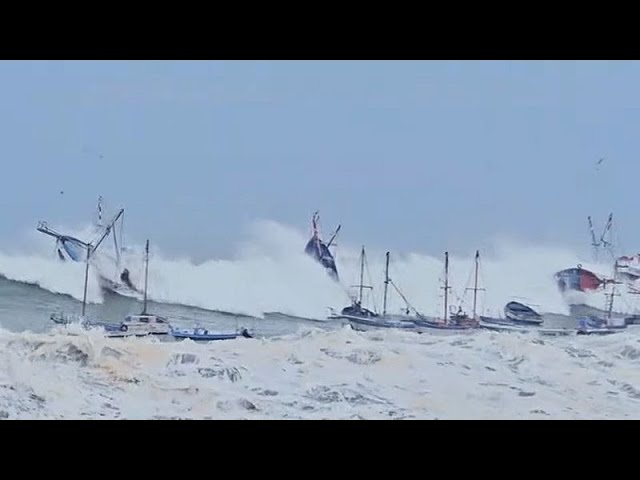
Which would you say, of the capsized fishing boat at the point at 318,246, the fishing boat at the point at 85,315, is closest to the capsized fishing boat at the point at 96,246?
the fishing boat at the point at 85,315

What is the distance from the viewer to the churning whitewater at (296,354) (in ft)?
11.2

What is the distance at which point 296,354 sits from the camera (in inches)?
135

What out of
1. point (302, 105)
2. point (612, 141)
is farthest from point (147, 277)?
point (612, 141)

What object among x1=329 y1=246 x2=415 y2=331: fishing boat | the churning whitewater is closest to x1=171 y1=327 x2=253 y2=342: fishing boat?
the churning whitewater

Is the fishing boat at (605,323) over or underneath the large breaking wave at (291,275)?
underneath

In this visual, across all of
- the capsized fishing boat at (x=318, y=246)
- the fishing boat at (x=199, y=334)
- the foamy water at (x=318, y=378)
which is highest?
the capsized fishing boat at (x=318, y=246)

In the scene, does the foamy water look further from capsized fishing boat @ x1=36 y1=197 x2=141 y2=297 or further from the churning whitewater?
capsized fishing boat @ x1=36 y1=197 x2=141 y2=297

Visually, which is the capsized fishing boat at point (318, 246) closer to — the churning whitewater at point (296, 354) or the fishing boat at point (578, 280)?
the churning whitewater at point (296, 354)

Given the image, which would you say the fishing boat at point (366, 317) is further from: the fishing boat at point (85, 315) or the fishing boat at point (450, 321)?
the fishing boat at point (85, 315)

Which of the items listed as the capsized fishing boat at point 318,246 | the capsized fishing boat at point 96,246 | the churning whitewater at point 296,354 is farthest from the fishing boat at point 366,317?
the capsized fishing boat at point 96,246

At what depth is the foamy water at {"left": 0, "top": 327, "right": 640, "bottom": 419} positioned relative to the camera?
343cm

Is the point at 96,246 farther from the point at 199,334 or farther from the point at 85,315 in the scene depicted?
the point at 199,334
